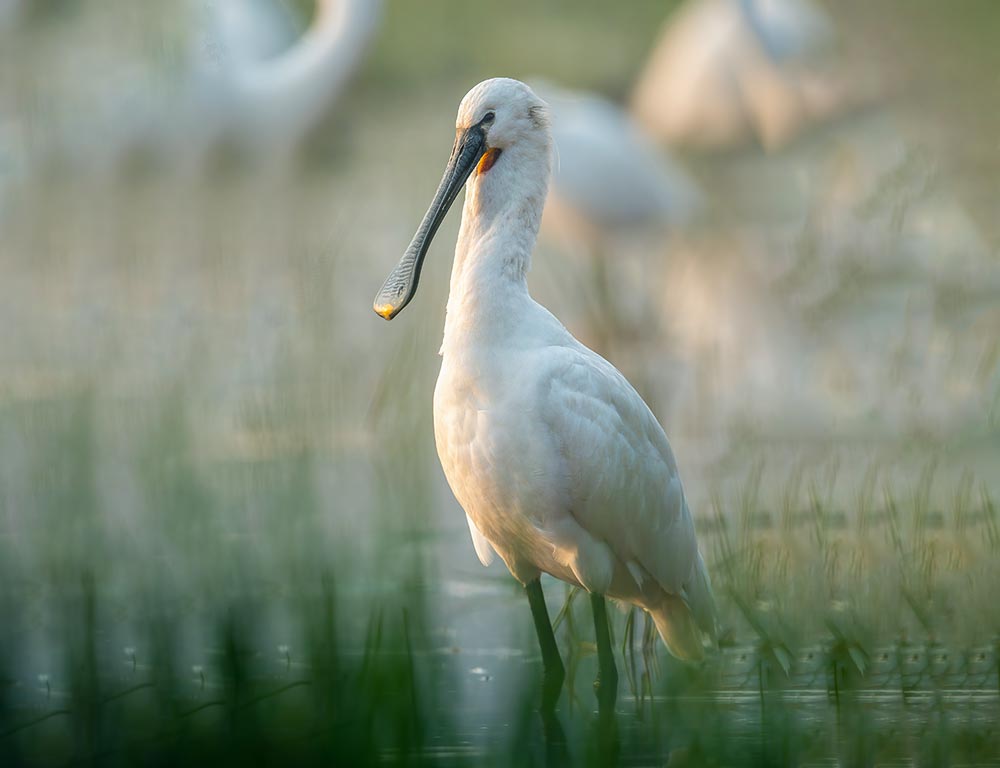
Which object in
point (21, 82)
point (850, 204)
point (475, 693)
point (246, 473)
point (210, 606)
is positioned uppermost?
point (21, 82)

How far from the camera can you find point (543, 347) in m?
3.56

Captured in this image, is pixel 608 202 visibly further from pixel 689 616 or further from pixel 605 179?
pixel 689 616

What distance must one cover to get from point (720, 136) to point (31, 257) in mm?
3417

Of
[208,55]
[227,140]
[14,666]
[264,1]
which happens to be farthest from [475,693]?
[264,1]

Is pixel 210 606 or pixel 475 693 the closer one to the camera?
pixel 210 606

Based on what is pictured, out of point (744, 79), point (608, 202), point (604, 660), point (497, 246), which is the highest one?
point (744, 79)

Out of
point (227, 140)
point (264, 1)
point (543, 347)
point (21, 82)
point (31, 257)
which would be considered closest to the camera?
point (543, 347)

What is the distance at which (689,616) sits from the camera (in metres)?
3.92

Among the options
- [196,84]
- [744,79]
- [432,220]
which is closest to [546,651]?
[432,220]

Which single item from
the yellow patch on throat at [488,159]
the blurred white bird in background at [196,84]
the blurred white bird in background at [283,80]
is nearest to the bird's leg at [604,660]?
the yellow patch on throat at [488,159]

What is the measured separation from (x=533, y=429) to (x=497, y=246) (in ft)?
1.44

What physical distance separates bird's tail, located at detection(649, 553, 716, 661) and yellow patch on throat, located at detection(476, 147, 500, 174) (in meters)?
1.03

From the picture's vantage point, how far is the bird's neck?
357 cm

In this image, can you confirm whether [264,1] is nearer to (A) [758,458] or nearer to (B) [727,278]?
(B) [727,278]
